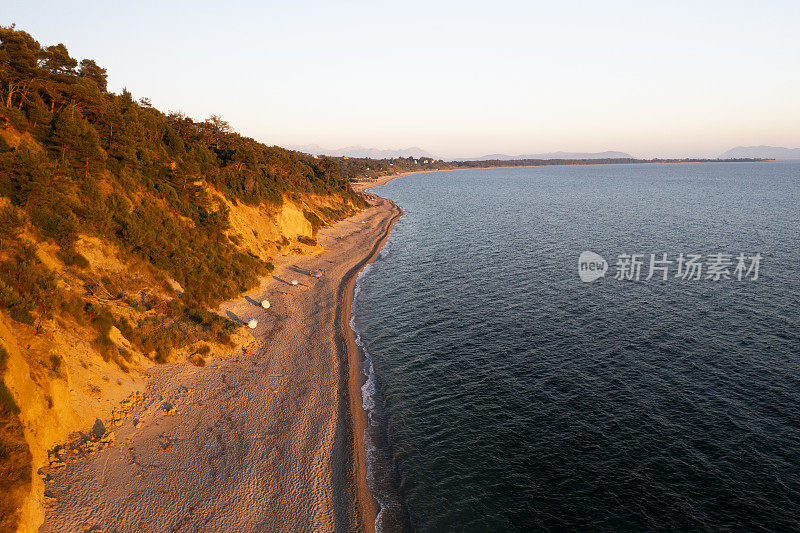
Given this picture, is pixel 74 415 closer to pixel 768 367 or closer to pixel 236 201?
pixel 236 201

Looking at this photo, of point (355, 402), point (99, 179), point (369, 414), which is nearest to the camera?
point (369, 414)

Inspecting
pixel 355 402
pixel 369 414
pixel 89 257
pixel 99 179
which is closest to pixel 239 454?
pixel 355 402

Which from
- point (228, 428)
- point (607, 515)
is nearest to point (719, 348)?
point (607, 515)

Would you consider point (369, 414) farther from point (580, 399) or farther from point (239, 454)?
point (580, 399)

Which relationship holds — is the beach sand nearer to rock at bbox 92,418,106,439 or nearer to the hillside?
rock at bbox 92,418,106,439

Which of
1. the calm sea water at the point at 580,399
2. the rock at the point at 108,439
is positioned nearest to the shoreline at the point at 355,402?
the calm sea water at the point at 580,399

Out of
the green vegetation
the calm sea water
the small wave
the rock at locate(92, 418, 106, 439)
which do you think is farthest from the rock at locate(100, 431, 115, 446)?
the calm sea water
